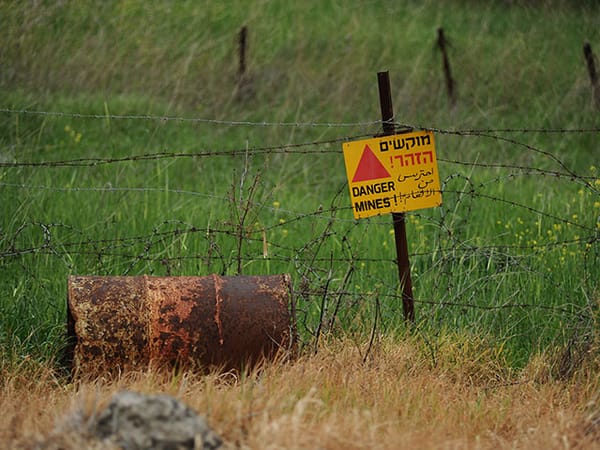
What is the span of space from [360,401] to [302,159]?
16.9 ft

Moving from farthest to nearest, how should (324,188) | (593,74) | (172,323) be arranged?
(593,74), (324,188), (172,323)

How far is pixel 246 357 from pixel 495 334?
1599 mm

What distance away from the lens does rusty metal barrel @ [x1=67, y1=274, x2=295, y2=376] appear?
4.09m

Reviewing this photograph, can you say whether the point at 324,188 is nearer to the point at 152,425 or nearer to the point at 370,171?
the point at 370,171

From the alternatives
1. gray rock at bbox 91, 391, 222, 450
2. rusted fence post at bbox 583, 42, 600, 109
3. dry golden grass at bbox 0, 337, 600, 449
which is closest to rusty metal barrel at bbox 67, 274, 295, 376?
dry golden grass at bbox 0, 337, 600, 449

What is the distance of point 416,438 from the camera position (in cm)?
342

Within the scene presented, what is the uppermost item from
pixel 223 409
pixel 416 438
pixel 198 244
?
pixel 198 244

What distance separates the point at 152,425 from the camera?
9.82ft

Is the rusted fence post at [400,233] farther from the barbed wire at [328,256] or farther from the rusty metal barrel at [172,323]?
the rusty metal barrel at [172,323]

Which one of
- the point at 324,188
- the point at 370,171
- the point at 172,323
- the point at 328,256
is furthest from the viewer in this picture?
the point at 324,188

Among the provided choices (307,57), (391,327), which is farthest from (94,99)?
(391,327)

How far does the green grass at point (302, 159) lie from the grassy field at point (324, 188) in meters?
0.03

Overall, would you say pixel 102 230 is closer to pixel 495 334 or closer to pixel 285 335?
pixel 285 335

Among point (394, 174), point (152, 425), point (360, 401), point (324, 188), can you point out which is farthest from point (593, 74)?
point (152, 425)
